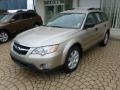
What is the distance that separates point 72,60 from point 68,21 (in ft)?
4.50

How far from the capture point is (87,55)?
5703 mm

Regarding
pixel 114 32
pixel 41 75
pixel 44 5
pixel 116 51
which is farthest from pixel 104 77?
pixel 44 5

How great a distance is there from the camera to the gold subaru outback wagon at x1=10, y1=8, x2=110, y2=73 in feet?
11.8

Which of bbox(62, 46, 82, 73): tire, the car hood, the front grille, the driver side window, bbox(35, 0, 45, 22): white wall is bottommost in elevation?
bbox(62, 46, 82, 73): tire

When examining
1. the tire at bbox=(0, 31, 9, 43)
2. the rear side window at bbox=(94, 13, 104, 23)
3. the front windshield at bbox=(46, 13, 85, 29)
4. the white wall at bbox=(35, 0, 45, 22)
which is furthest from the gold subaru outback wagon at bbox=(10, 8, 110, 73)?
the white wall at bbox=(35, 0, 45, 22)

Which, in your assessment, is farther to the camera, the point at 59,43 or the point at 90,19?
the point at 90,19

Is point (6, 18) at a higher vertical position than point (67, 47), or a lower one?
higher

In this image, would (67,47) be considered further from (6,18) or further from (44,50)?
(6,18)

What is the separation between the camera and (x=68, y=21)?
16.3 ft

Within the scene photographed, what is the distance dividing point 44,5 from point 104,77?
9710mm

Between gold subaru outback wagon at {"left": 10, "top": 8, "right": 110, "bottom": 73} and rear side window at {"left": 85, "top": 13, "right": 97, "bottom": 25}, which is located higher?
rear side window at {"left": 85, "top": 13, "right": 97, "bottom": 25}

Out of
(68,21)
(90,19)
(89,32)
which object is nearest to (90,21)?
(90,19)

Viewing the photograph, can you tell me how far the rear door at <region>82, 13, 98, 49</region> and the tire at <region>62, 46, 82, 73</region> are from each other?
46 cm

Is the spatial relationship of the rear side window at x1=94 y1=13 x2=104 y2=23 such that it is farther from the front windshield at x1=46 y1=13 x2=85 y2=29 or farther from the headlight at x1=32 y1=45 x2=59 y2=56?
the headlight at x1=32 y1=45 x2=59 y2=56
